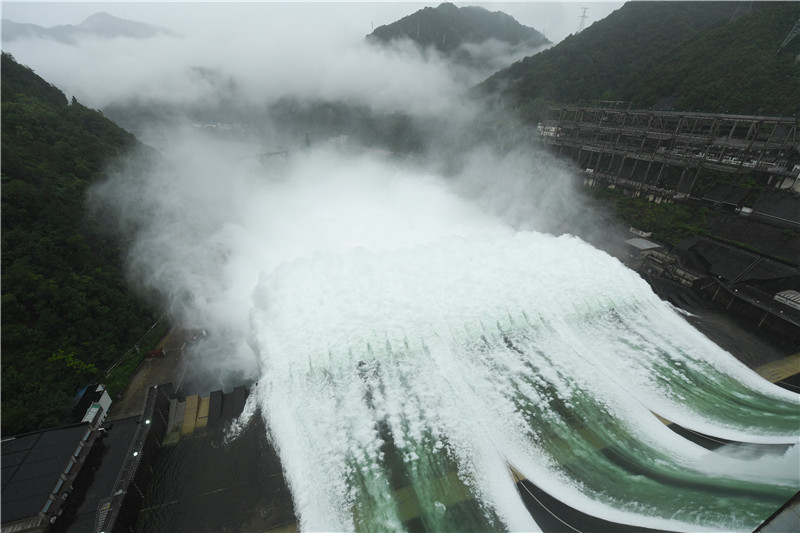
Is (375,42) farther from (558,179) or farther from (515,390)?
(515,390)

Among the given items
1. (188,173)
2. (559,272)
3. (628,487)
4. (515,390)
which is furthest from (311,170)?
(628,487)

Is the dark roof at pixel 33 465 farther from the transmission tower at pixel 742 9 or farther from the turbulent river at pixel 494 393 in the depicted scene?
the transmission tower at pixel 742 9

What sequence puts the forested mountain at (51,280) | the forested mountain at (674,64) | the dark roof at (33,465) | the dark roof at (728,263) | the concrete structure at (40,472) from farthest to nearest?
the forested mountain at (674,64)
the dark roof at (728,263)
the forested mountain at (51,280)
the dark roof at (33,465)
the concrete structure at (40,472)

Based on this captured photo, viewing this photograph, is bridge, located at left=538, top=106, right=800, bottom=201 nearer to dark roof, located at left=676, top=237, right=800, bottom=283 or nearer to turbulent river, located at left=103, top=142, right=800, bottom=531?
dark roof, located at left=676, top=237, right=800, bottom=283

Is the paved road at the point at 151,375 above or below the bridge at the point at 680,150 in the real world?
below

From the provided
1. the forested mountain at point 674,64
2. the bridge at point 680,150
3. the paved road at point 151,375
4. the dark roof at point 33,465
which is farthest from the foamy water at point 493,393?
the forested mountain at point 674,64
